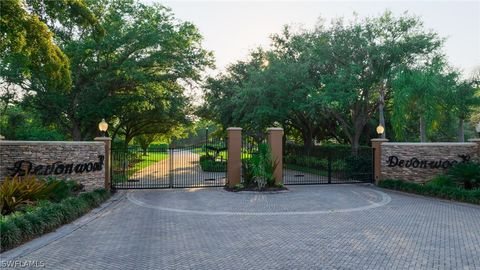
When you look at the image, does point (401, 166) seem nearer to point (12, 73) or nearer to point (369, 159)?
point (369, 159)

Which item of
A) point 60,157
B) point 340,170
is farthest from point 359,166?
point 60,157

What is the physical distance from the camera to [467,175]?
15203mm

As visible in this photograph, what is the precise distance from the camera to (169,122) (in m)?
33.2

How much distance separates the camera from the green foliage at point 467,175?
15.1 meters

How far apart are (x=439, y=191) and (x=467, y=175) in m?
1.47

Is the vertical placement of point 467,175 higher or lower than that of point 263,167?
lower

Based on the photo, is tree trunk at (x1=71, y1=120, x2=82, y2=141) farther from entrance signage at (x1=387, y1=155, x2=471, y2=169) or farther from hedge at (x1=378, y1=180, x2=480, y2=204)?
entrance signage at (x1=387, y1=155, x2=471, y2=169)

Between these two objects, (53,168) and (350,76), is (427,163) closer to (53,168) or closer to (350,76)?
(350,76)

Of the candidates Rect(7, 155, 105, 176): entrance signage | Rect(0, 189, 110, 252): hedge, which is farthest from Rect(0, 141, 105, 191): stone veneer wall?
Rect(0, 189, 110, 252): hedge

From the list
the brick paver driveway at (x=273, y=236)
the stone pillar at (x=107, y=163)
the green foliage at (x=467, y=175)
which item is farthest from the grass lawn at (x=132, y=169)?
the green foliage at (x=467, y=175)

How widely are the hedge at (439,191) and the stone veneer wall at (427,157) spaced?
1234mm

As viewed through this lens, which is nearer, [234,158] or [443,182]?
[443,182]

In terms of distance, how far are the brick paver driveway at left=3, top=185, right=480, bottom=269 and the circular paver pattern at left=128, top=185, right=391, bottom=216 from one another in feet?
0.12

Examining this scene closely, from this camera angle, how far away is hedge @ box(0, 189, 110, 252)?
7922 millimetres
